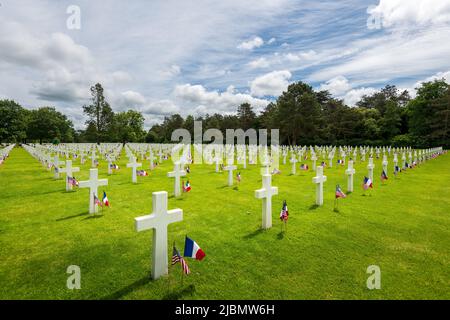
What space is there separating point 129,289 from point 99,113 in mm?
49563

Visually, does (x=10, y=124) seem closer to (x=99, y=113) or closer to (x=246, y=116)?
(x=99, y=113)

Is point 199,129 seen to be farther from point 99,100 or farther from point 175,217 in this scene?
point 175,217

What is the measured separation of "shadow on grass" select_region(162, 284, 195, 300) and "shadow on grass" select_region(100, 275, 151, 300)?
47cm

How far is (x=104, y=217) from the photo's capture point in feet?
21.8

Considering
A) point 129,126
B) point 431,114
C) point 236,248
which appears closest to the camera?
point 236,248

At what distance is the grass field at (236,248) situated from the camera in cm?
356

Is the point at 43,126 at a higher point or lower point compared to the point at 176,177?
higher

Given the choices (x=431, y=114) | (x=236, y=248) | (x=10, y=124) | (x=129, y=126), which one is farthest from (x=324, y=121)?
(x=10, y=124)

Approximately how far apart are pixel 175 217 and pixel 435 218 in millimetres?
6665

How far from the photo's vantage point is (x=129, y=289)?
353 cm

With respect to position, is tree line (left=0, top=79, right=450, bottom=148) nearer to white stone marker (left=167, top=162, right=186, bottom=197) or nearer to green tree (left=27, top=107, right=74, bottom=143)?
green tree (left=27, top=107, right=74, bottom=143)

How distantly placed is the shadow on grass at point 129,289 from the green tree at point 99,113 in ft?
161

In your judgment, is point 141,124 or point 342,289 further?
point 141,124
